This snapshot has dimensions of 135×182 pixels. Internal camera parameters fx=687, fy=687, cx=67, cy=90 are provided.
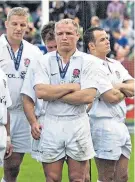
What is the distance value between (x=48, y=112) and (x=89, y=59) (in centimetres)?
69

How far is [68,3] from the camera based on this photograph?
20750 mm

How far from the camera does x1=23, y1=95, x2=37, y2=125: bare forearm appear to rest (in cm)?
714

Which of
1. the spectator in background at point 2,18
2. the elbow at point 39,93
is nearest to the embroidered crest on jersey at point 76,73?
the elbow at point 39,93

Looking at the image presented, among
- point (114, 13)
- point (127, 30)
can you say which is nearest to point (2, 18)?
point (114, 13)

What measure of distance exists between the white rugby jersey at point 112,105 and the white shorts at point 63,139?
2.85 ft

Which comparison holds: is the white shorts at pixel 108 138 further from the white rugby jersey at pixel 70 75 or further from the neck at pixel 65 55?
the neck at pixel 65 55

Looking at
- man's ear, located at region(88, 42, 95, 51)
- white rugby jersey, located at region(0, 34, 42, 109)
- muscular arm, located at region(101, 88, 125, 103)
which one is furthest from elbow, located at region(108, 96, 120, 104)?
white rugby jersey, located at region(0, 34, 42, 109)

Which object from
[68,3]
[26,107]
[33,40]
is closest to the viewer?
[26,107]

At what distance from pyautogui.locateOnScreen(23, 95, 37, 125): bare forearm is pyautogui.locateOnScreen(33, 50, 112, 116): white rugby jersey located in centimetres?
19

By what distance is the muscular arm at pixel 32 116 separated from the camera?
7.04 metres

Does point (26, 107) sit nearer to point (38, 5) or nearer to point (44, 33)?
point (44, 33)

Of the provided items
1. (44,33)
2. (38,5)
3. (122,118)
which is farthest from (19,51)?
(38,5)

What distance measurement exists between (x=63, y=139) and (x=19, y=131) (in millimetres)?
1288

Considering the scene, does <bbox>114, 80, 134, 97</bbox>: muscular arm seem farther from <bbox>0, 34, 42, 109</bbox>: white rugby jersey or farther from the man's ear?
<bbox>0, 34, 42, 109</bbox>: white rugby jersey
